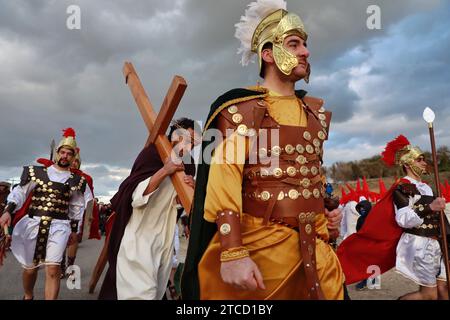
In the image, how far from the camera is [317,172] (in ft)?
8.12

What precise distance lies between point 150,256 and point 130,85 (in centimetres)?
197

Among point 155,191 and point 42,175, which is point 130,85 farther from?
point 42,175

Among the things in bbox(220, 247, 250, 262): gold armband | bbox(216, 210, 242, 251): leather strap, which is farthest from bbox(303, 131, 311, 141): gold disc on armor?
bbox(220, 247, 250, 262): gold armband

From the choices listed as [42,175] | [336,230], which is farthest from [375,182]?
[336,230]

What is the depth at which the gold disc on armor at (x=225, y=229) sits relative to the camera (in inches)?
81.4

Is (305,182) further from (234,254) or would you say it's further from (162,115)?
(162,115)

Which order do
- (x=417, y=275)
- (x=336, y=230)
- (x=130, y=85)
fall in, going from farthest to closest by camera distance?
(x=417, y=275), (x=130, y=85), (x=336, y=230)

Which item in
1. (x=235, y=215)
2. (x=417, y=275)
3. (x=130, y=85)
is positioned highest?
(x=130, y=85)

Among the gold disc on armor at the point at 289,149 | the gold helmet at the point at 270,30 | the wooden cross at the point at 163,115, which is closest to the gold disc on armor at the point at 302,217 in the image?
the gold disc on armor at the point at 289,149

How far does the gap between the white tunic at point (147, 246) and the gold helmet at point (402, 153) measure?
353 centimetres

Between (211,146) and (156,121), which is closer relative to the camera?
(211,146)

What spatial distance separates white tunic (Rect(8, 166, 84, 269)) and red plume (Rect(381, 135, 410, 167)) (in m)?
4.76

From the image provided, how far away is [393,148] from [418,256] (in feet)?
5.57

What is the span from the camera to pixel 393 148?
6.30m
